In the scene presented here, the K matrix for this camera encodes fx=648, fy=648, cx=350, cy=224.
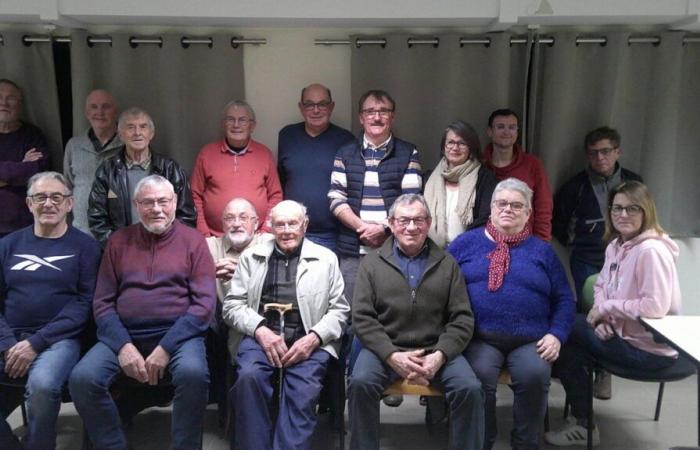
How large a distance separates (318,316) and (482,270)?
0.74m

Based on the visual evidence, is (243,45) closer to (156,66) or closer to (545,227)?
(156,66)

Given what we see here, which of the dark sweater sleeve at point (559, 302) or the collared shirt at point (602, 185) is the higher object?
the collared shirt at point (602, 185)

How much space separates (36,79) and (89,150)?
2.14 feet

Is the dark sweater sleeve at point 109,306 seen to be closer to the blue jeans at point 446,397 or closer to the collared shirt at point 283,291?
the collared shirt at point 283,291

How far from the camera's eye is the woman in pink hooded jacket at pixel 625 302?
260 cm

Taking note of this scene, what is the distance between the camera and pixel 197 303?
280 cm

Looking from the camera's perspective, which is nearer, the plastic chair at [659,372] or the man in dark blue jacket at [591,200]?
the plastic chair at [659,372]

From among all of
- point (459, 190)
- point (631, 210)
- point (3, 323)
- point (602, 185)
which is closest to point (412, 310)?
point (459, 190)

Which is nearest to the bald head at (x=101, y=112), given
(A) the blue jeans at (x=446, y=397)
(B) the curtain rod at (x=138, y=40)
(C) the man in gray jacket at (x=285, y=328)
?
(B) the curtain rod at (x=138, y=40)

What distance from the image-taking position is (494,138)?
3.50m

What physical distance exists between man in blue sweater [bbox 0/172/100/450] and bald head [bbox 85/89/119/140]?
72 cm

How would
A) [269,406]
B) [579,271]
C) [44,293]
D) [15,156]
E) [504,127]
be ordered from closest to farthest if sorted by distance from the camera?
[269,406]
[44,293]
[504,127]
[15,156]
[579,271]

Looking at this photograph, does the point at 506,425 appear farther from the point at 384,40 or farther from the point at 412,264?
the point at 384,40

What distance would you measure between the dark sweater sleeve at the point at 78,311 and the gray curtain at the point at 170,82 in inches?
43.0
